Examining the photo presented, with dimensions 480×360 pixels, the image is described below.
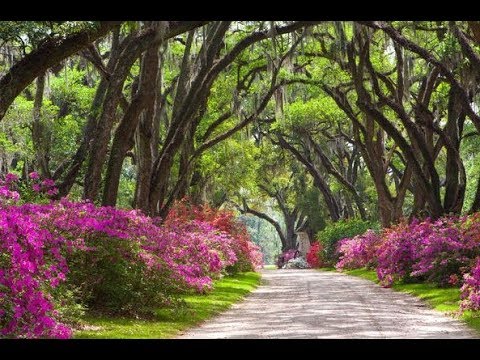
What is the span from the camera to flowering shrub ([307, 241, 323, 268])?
40.4m

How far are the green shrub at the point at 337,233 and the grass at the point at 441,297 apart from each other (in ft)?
49.5

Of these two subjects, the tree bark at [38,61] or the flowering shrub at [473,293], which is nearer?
the tree bark at [38,61]

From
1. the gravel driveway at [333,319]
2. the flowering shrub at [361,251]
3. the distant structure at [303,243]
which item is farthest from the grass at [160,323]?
the distant structure at [303,243]

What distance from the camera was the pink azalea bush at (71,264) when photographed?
808 cm

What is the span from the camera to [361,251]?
29.4 m

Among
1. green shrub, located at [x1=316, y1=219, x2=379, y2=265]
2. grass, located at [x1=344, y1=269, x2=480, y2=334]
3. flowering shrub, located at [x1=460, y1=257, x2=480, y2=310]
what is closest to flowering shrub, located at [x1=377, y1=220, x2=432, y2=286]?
grass, located at [x1=344, y1=269, x2=480, y2=334]

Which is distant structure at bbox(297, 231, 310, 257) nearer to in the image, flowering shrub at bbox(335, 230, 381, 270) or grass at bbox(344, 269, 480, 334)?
flowering shrub at bbox(335, 230, 381, 270)

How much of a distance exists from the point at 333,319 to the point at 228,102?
2024 cm

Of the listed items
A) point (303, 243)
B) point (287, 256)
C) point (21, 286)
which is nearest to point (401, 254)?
point (21, 286)

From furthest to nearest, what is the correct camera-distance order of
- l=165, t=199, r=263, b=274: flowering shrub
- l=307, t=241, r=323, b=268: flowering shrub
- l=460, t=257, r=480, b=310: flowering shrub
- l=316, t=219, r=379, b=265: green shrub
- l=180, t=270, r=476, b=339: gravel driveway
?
l=307, t=241, r=323, b=268: flowering shrub < l=316, t=219, r=379, b=265: green shrub < l=165, t=199, r=263, b=274: flowering shrub < l=460, t=257, r=480, b=310: flowering shrub < l=180, t=270, r=476, b=339: gravel driveway

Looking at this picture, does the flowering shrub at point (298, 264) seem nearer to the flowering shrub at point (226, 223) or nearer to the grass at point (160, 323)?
the flowering shrub at point (226, 223)

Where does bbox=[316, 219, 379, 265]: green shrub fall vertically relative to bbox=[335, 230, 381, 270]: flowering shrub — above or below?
above

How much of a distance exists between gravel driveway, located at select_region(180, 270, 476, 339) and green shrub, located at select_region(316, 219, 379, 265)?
1743cm
